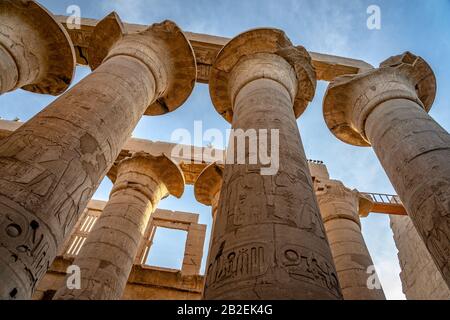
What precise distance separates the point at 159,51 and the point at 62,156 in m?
3.52

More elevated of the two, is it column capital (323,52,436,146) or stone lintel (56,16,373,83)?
stone lintel (56,16,373,83)

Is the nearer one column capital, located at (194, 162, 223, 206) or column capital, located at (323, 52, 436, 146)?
column capital, located at (323, 52, 436, 146)

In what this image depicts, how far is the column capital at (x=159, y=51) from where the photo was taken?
5985 millimetres

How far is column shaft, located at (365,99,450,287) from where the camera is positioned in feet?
12.8

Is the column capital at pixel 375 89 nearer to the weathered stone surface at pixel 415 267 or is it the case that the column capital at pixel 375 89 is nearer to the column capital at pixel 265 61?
the column capital at pixel 265 61

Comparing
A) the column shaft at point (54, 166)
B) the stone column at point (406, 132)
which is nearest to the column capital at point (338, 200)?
the stone column at point (406, 132)

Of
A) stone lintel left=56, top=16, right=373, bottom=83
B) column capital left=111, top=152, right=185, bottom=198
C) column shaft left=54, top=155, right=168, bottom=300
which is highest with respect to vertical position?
stone lintel left=56, top=16, right=373, bottom=83

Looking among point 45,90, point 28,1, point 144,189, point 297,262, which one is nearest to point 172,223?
point 144,189

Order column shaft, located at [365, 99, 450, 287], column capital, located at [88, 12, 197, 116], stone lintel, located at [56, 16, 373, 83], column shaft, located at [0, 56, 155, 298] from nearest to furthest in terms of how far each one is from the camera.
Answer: column shaft, located at [0, 56, 155, 298]
column shaft, located at [365, 99, 450, 287]
column capital, located at [88, 12, 197, 116]
stone lintel, located at [56, 16, 373, 83]

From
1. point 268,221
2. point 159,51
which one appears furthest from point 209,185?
point 268,221

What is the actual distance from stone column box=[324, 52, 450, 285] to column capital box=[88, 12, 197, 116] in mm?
3050

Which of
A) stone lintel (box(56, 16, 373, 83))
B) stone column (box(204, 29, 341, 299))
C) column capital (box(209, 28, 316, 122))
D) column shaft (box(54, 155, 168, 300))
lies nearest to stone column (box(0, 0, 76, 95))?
stone lintel (box(56, 16, 373, 83))

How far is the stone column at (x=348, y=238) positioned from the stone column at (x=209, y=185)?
2.91m

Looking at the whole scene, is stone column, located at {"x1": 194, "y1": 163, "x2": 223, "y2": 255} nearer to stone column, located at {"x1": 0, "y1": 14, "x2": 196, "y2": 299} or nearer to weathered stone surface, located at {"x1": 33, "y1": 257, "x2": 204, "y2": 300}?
weathered stone surface, located at {"x1": 33, "y1": 257, "x2": 204, "y2": 300}
